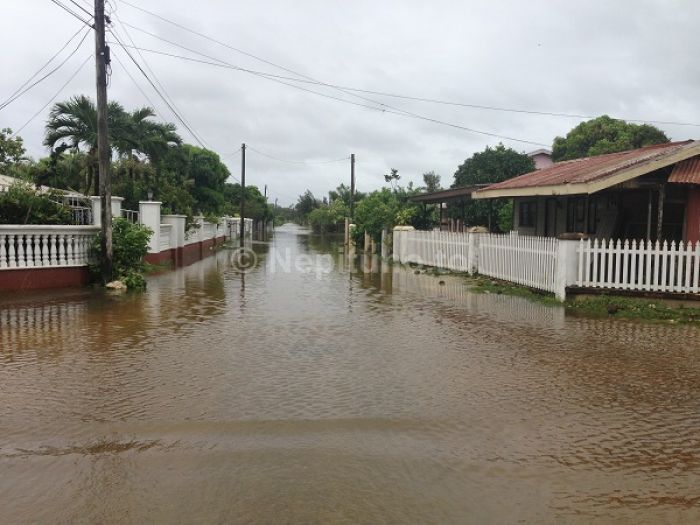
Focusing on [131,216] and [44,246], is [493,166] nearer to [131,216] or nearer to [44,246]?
[131,216]

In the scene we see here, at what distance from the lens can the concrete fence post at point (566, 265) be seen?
12234mm

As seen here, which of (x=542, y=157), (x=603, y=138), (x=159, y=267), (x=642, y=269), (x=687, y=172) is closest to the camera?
(x=642, y=269)

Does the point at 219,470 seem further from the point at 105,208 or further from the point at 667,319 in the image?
the point at 105,208

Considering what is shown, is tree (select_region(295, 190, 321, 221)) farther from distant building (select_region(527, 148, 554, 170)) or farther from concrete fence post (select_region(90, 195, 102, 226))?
concrete fence post (select_region(90, 195, 102, 226))

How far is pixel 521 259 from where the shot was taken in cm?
1473

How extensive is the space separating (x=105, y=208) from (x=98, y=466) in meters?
10.5

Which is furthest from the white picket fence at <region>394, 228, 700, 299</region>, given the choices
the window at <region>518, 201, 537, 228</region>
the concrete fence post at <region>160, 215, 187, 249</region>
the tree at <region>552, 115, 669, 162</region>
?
the tree at <region>552, 115, 669, 162</region>

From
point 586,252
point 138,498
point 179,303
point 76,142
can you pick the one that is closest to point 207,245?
point 76,142

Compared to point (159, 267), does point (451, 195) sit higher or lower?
higher

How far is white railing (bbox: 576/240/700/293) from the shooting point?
11.6m

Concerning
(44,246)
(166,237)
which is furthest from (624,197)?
(166,237)

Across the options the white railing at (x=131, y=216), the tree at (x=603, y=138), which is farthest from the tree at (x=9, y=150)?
the tree at (x=603, y=138)

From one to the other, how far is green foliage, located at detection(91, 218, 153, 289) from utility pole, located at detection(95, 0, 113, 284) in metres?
0.28

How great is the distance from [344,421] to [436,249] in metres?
16.2
